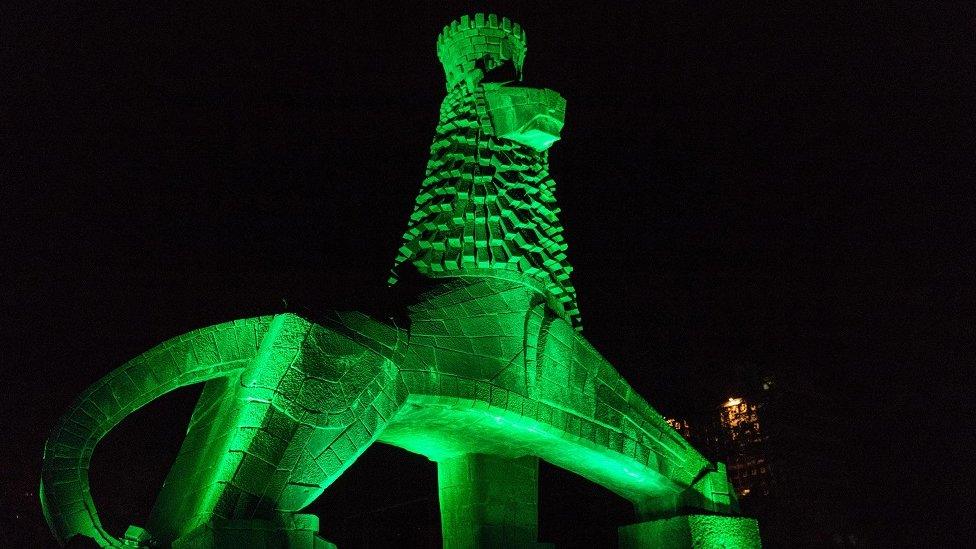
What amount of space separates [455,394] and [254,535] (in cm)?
184

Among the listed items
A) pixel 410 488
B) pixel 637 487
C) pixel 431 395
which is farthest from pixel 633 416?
pixel 410 488

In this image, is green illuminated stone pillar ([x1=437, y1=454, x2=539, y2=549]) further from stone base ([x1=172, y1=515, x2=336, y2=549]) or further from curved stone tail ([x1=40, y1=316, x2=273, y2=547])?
curved stone tail ([x1=40, y1=316, x2=273, y2=547])

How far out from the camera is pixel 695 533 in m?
8.14

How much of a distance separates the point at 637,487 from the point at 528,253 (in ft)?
7.27

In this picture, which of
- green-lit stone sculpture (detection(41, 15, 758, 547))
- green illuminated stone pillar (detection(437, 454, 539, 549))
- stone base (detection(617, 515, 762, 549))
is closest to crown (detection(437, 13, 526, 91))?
green-lit stone sculpture (detection(41, 15, 758, 547))

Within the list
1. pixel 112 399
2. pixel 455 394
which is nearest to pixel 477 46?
pixel 455 394

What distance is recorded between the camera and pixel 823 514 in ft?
42.5

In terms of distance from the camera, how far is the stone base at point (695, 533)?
26.8 ft

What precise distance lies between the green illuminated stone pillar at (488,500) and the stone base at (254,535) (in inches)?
90.7

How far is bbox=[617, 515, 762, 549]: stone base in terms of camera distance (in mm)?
8164

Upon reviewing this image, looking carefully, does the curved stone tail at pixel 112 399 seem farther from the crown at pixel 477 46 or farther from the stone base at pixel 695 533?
the stone base at pixel 695 533

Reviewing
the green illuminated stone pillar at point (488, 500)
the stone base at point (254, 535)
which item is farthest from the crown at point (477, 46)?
the stone base at point (254, 535)

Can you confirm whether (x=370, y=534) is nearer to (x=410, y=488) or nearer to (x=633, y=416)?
(x=410, y=488)

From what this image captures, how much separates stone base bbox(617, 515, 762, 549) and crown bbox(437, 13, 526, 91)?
4.17 m
